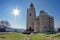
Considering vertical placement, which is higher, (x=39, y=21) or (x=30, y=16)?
(x=30, y=16)

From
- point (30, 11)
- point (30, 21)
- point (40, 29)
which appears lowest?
point (40, 29)

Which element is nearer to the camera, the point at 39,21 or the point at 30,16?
the point at 39,21

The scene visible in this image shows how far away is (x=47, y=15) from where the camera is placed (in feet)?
91.0

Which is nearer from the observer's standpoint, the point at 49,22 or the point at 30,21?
the point at 49,22

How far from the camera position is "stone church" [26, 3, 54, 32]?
2731 cm

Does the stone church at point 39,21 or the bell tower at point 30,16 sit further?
the bell tower at point 30,16

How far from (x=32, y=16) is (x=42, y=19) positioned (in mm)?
4206

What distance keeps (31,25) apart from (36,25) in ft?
7.18

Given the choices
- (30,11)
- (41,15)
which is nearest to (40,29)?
(41,15)

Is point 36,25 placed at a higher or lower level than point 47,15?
lower

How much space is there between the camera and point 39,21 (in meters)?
28.3

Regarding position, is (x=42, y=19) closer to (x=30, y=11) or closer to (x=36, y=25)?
(x=36, y=25)

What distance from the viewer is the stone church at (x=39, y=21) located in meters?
27.3

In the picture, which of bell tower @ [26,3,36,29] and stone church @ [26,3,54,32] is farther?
bell tower @ [26,3,36,29]
